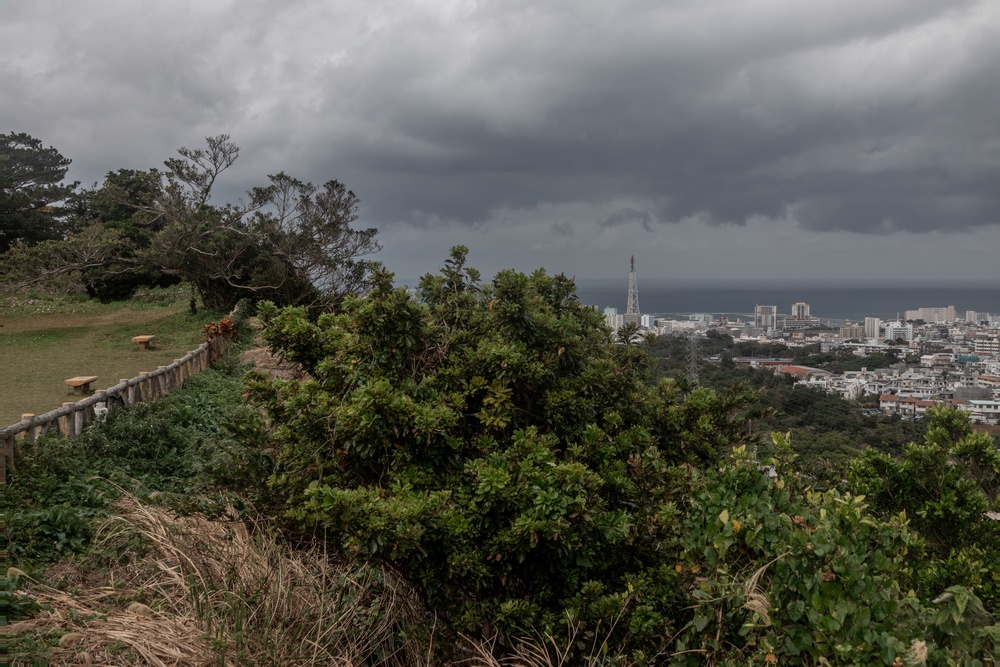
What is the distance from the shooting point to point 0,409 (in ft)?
36.6

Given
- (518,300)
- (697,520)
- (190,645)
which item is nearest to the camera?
(697,520)

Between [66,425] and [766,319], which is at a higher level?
[66,425]

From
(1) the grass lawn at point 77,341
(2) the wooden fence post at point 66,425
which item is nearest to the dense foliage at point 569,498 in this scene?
(2) the wooden fence post at point 66,425

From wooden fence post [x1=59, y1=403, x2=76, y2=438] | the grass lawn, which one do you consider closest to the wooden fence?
wooden fence post [x1=59, y1=403, x2=76, y2=438]

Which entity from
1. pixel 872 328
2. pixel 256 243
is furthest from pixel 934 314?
pixel 256 243

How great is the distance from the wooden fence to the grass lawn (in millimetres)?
1320

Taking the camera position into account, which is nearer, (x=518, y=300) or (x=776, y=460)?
(x=776, y=460)

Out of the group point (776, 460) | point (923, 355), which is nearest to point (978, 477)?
point (776, 460)

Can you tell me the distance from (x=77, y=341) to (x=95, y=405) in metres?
10.8

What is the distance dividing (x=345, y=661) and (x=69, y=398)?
33.9 ft

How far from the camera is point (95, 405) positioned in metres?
9.51

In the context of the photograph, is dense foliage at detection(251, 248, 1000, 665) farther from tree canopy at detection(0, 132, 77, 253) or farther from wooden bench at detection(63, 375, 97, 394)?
tree canopy at detection(0, 132, 77, 253)

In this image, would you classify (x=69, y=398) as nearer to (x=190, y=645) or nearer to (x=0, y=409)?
(x=0, y=409)

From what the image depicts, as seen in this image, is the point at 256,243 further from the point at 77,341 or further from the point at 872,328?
the point at 872,328
